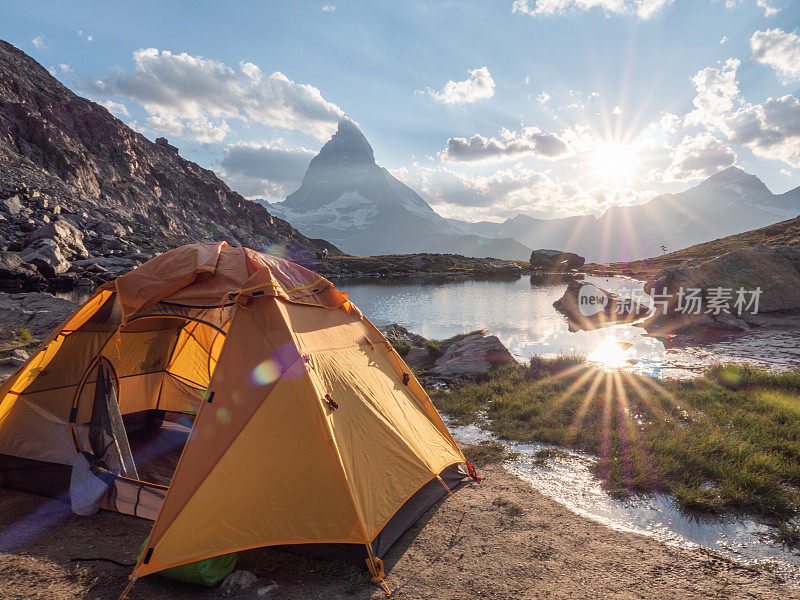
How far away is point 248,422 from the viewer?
4867 millimetres

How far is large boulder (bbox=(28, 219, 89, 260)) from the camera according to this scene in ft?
116

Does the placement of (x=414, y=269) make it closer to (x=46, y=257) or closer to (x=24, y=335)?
(x=46, y=257)

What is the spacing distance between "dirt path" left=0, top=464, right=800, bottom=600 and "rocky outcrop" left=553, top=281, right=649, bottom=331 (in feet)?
75.5

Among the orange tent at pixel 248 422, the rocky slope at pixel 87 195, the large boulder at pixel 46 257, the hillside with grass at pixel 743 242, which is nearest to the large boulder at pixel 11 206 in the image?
the rocky slope at pixel 87 195

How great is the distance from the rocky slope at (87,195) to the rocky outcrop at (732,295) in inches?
1718

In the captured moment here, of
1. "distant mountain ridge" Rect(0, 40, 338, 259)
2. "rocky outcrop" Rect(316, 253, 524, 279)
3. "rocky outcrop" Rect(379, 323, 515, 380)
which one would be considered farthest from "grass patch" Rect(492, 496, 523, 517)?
"rocky outcrop" Rect(316, 253, 524, 279)

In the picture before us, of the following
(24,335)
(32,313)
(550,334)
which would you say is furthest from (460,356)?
(32,313)

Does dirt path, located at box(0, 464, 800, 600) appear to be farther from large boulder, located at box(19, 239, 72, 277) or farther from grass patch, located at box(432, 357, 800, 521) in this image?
large boulder, located at box(19, 239, 72, 277)

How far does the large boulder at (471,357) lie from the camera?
1351 cm

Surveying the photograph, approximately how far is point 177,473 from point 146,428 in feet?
15.3

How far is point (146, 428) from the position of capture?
827cm

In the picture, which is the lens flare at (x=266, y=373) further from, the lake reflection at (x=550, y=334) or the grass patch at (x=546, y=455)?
the lake reflection at (x=550, y=334)

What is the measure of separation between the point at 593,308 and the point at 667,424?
1031 inches

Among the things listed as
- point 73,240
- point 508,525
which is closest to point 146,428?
point 508,525
